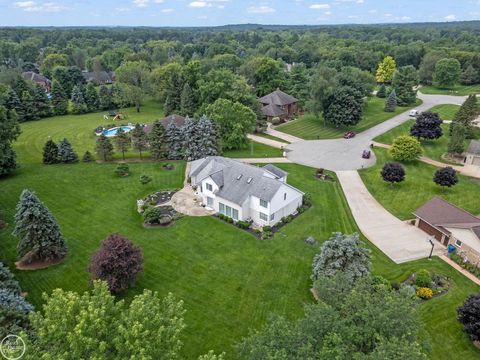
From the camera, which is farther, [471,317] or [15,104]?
[15,104]

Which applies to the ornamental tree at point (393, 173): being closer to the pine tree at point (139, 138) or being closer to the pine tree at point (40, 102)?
the pine tree at point (139, 138)

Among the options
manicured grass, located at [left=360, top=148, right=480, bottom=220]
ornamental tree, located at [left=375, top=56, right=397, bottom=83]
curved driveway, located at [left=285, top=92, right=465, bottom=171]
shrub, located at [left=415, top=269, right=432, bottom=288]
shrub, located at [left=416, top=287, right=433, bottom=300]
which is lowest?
curved driveway, located at [left=285, top=92, right=465, bottom=171]

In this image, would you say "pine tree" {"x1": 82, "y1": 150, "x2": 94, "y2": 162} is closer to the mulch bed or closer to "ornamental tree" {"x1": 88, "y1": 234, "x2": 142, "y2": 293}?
the mulch bed

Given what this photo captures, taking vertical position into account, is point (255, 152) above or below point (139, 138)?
below

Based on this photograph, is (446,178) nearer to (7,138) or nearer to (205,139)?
(205,139)

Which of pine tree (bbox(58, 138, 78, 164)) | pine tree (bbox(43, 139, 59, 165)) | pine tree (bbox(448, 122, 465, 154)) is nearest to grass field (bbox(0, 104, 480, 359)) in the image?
pine tree (bbox(43, 139, 59, 165))

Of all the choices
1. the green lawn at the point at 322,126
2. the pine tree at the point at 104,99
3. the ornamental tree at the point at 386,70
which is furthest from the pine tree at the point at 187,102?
the ornamental tree at the point at 386,70

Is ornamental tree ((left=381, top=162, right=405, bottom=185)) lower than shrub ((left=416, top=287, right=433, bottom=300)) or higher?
higher

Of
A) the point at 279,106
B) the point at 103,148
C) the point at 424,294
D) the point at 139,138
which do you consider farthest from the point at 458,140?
the point at 103,148
